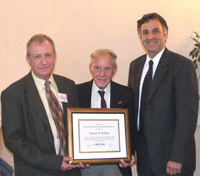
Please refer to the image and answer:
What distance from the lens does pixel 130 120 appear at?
2.68 m

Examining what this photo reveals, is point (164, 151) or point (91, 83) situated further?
point (91, 83)

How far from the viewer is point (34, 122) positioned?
2.23 meters

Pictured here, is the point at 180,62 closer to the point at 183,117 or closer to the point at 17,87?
the point at 183,117

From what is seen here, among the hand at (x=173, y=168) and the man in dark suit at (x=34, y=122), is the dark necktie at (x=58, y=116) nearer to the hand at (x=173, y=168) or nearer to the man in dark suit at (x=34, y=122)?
the man in dark suit at (x=34, y=122)

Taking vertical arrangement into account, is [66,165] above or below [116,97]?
below

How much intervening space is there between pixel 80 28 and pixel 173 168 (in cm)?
212

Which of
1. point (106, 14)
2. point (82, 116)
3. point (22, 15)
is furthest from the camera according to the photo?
point (106, 14)

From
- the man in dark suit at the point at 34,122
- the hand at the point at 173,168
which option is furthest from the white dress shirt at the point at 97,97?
→ the hand at the point at 173,168

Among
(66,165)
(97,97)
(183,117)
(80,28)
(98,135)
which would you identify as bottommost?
(66,165)

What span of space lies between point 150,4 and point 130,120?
6.57ft

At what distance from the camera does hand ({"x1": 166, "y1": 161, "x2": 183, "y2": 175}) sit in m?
2.46

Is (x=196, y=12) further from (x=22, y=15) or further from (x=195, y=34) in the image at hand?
(x=22, y=15)

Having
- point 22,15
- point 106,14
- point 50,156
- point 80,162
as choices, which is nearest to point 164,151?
point 80,162

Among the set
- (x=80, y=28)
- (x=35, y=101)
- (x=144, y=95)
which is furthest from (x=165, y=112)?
(x=80, y=28)
